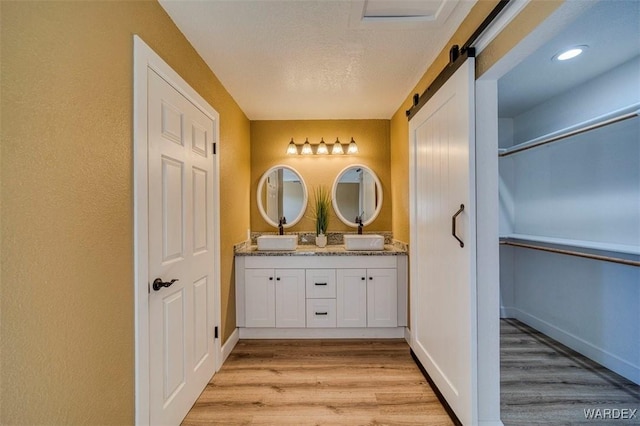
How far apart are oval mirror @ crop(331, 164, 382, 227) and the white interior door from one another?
1.56m

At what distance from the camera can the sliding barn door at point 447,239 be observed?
1425 mm

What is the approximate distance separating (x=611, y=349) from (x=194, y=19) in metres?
3.58

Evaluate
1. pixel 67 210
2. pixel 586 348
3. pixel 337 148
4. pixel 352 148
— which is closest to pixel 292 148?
pixel 337 148

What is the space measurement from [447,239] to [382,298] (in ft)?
3.98

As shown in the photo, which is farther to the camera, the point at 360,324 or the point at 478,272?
the point at 360,324

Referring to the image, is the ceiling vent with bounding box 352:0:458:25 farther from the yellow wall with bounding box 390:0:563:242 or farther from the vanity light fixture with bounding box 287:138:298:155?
the vanity light fixture with bounding box 287:138:298:155

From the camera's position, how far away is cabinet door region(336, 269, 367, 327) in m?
2.70

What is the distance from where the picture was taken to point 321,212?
316 cm

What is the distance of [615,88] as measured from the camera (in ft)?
6.77

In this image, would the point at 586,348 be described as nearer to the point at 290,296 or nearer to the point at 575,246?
the point at 575,246

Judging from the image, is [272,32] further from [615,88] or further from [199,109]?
[615,88]

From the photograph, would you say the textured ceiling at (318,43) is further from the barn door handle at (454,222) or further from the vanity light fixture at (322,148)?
the barn door handle at (454,222)

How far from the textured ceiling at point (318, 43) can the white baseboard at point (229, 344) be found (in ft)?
7.19

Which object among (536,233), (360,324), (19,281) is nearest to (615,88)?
(536,233)
